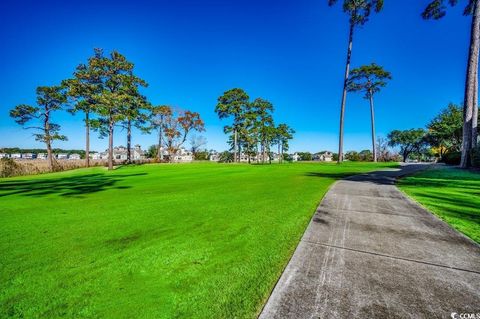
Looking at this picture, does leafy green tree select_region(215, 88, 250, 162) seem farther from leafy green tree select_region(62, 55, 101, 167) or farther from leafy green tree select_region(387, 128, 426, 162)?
leafy green tree select_region(387, 128, 426, 162)

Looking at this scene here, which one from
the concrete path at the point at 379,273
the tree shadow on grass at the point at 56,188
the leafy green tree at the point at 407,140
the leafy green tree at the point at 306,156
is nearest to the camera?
the concrete path at the point at 379,273

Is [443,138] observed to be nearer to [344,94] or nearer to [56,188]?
[344,94]

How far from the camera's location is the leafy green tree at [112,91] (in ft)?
89.7

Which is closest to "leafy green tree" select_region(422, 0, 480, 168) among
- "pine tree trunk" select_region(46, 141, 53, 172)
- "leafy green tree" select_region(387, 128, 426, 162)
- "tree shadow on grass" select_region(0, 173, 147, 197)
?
"tree shadow on grass" select_region(0, 173, 147, 197)

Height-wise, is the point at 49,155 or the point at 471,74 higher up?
the point at 471,74

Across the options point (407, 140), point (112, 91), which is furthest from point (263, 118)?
point (407, 140)

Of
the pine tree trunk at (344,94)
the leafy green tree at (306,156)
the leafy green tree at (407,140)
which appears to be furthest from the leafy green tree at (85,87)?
the leafy green tree at (306,156)

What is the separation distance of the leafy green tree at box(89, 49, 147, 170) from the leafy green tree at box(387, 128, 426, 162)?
81.0 m

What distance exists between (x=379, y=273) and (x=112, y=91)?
115 feet

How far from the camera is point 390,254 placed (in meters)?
2.86

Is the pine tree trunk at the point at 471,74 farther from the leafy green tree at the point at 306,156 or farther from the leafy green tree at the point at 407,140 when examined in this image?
the leafy green tree at the point at 306,156

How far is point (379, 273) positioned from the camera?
2396 mm

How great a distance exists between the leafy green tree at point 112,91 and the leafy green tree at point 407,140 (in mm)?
80983

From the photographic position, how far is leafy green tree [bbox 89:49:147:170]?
27344 millimetres
